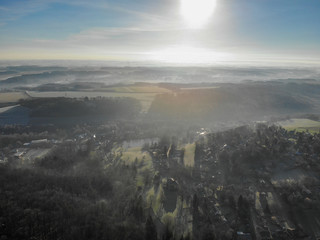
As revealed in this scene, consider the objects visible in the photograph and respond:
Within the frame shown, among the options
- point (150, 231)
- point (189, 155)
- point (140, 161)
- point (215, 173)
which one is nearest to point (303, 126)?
point (189, 155)

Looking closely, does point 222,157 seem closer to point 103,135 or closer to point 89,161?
point 89,161

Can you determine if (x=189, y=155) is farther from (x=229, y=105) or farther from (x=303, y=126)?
(x=229, y=105)

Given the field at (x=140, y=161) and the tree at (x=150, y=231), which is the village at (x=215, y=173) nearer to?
the field at (x=140, y=161)

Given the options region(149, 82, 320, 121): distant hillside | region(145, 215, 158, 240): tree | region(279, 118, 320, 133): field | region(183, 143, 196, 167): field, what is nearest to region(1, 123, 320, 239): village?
region(183, 143, 196, 167): field

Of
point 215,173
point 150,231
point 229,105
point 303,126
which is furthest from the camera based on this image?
point 229,105

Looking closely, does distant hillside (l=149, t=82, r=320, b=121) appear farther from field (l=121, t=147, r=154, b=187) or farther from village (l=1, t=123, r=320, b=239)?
field (l=121, t=147, r=154, b=187)

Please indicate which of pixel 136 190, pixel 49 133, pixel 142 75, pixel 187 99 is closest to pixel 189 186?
pixel 136 190

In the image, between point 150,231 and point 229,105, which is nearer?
point 150,231

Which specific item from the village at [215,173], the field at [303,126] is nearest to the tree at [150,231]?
the village at [215,173]
